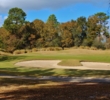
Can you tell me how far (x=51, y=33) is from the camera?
80.6 metres

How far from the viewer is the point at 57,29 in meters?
85.2

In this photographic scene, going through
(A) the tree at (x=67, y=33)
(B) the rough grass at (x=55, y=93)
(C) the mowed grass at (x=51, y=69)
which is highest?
(A) the tree at (x=67, y=33)

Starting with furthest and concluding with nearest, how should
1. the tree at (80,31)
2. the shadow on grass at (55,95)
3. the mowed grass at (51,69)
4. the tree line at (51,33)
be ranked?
the tree at (80,31) → the tree line at (51,33) → the mowed grass at (51,69) → the shadow on grass at (55,95)

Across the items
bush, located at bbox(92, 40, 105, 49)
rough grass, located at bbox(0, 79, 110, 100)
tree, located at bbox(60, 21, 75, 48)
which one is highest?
tree, located at bbox(60, 21, 75, 48)

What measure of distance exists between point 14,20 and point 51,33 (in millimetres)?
12158

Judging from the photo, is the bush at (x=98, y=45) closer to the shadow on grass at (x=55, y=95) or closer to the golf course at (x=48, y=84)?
the golf course at (x=48, y=84)

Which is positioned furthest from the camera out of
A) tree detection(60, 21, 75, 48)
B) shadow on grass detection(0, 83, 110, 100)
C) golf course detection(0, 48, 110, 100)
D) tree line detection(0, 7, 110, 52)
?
tree detection(60, 21, 75, 48)

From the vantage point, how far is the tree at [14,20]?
78.6 m

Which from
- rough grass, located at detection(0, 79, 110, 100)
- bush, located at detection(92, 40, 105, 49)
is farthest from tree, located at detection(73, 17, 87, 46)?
rough grass, located at detection(0, 79, 110, 100)

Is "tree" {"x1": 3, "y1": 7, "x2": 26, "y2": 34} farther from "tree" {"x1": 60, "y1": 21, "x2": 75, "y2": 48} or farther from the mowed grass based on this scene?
the mowed grass

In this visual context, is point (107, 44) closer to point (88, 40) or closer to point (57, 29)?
point (88, 40)

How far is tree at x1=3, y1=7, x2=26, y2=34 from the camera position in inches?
3093

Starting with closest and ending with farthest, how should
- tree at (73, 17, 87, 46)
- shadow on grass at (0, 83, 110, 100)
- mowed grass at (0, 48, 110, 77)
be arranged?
1. shadow on grass at (0, 83, 110, 100)
2. mowed grass at (0, 48, 110, 77)
3. tree at (73, 17, 87, 46)

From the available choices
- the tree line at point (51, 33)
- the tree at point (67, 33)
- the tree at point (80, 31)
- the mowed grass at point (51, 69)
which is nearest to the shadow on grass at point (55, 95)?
the mowed grass at point (51, 69)
